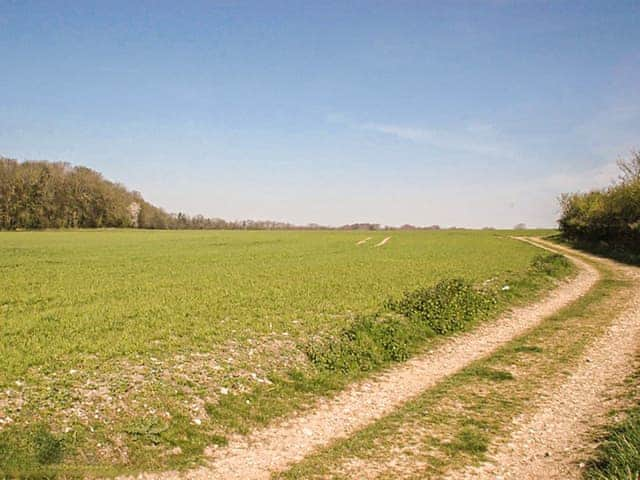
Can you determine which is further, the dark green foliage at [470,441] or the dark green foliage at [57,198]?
the dark green foliage at [57,198]

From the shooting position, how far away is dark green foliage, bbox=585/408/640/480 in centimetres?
563

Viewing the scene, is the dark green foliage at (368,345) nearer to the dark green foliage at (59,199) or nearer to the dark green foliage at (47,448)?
the dark green foliage at (47,448)

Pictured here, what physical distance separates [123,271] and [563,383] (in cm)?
2646

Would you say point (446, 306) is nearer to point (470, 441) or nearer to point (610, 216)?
point (470, 441)

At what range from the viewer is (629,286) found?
23.2 meters

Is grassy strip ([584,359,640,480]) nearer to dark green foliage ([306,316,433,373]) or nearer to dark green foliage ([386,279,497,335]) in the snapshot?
dark green foliage ([306,316,433,373])

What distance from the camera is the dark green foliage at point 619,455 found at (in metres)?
5.63

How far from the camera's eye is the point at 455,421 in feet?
26.3

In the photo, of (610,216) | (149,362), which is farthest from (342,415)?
(610,216)

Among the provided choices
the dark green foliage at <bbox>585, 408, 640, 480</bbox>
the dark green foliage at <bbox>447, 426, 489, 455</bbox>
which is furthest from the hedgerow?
the dark green foliage at <bbox>585, 408, 640, 480</bbox>

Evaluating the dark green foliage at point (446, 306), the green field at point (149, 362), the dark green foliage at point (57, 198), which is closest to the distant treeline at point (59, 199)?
the dark green foliage at point (57, 198)

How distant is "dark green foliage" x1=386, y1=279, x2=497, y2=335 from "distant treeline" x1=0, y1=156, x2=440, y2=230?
118997 mm

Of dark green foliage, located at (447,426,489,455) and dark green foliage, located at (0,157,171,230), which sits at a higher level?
dark green foliage, located at (0,157,171,230)

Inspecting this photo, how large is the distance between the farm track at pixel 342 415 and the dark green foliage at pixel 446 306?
791 millimetres
